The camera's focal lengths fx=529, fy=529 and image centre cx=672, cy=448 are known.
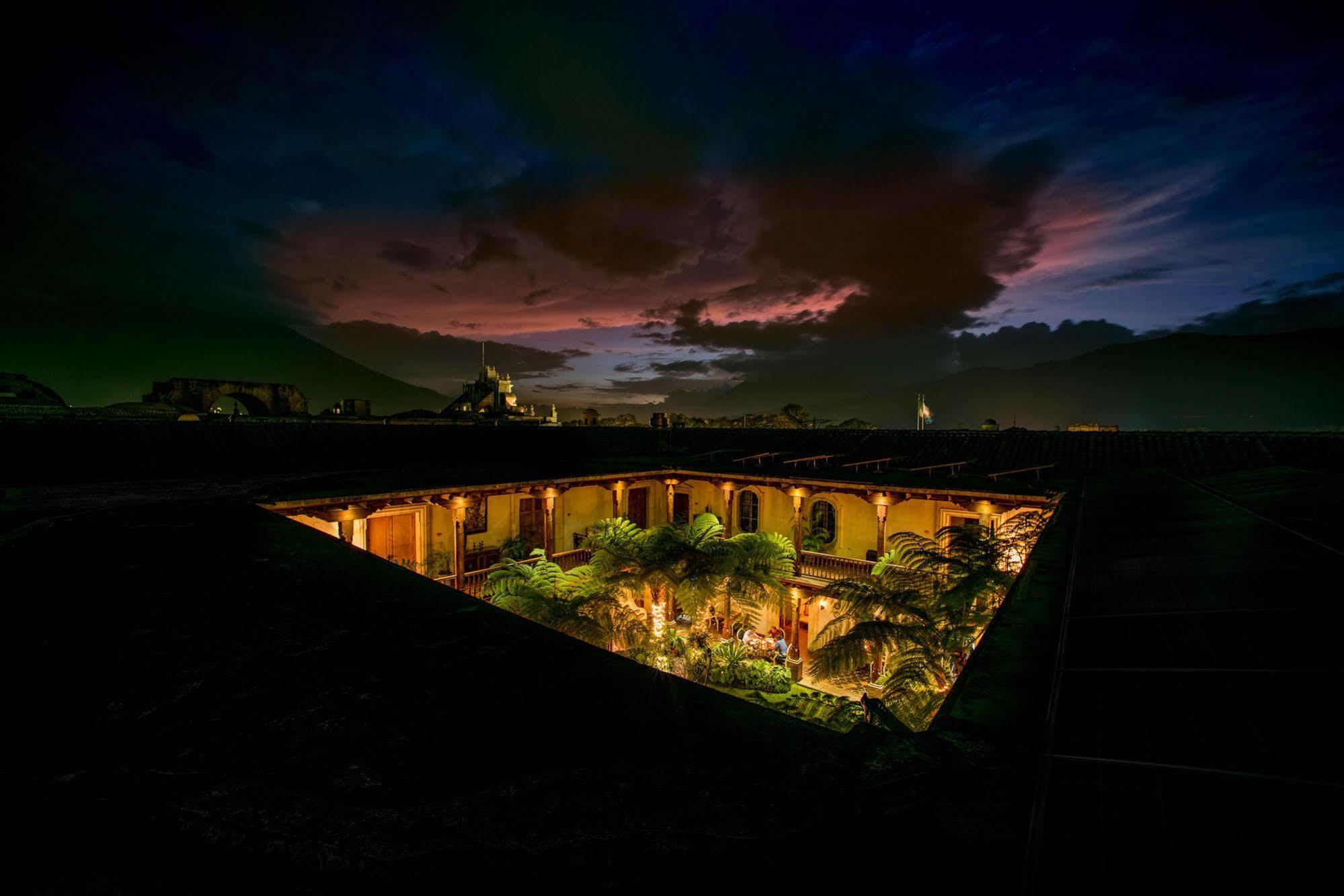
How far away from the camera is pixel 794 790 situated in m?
1.06

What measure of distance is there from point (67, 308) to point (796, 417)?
77139mm

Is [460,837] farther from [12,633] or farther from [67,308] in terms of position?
[67,308]

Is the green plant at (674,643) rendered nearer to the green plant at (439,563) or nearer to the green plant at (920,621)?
the green plant at (920,621)

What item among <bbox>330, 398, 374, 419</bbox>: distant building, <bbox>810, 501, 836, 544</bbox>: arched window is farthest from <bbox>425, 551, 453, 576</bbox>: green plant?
<bbox>810, 501, 836, 544</bbox>: arched window

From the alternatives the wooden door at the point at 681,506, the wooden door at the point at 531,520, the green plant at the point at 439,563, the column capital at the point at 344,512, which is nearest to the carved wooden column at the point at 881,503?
the wooden door at the point at 681,506

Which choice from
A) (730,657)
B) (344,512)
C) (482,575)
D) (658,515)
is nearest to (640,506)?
(658,515)

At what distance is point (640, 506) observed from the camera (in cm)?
2264

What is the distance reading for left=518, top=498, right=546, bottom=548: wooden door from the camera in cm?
1983

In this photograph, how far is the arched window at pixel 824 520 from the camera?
1945cm

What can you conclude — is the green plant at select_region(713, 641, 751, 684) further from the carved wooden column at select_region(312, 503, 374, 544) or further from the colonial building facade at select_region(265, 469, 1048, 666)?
the carved wooden column at select_region(312, 503, 374, 544)

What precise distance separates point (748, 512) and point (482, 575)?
10.6 metres

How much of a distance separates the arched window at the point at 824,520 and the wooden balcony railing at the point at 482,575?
8.37 m

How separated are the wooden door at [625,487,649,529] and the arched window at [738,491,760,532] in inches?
156

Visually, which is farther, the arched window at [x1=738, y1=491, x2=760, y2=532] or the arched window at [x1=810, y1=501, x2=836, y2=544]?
the arched window at [x1=738, y1=491, x2=760, y2=532]
